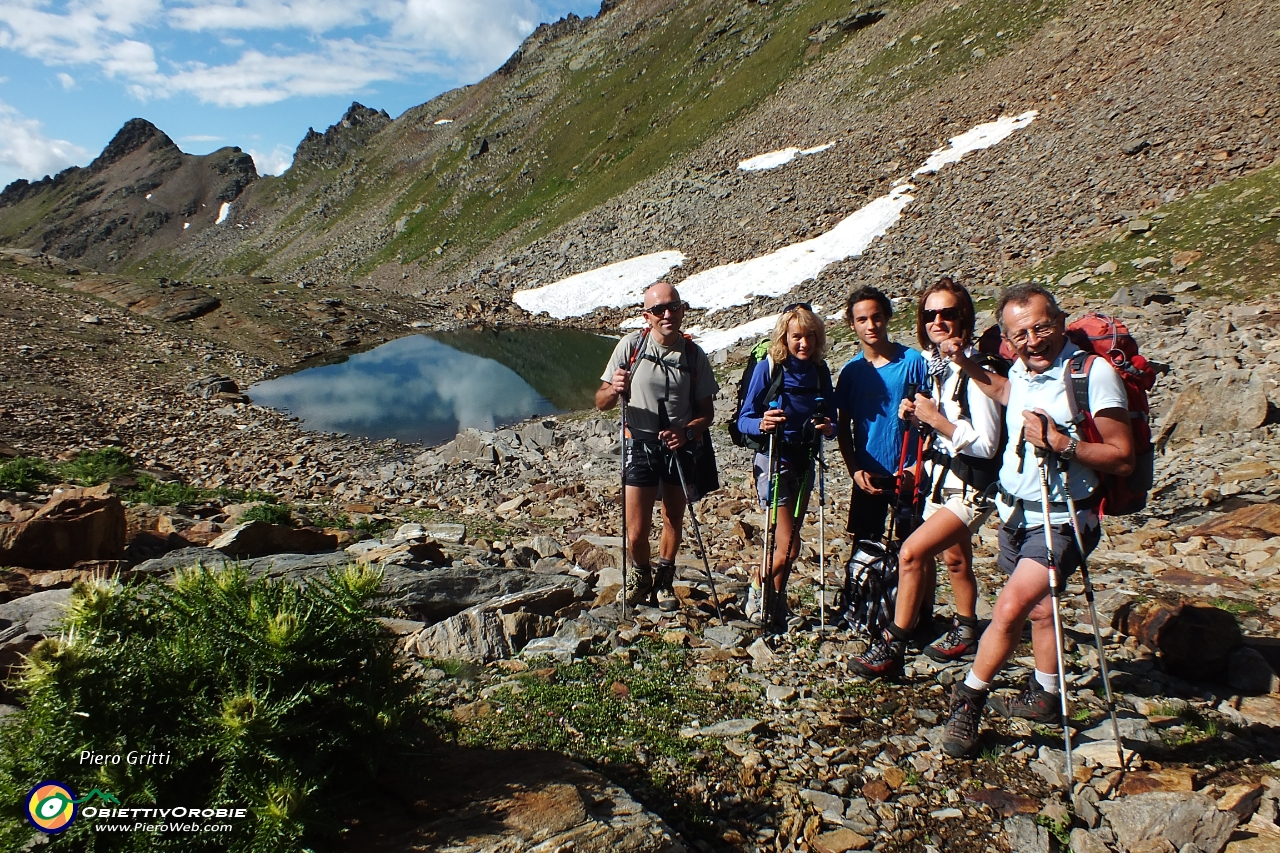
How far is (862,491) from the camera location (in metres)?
5.74

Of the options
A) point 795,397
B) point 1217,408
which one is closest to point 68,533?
point 795,397

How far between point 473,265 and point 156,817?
62.1 meters

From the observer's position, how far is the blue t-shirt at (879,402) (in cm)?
540

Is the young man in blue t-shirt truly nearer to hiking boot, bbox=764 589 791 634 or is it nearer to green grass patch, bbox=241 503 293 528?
hiking boot, bbox=764 589 791 634

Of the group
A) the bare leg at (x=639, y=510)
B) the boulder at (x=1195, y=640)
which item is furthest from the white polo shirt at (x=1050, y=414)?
the bare leg at (x=639, y=510)

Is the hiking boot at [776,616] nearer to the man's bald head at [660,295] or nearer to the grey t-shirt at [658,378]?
the grey t-shirt at [658,378]

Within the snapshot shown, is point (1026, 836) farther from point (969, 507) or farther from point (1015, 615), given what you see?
point (969, 507)

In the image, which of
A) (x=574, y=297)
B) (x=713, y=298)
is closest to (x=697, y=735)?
(x=713, y=298)

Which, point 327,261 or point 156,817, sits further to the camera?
point 327,261

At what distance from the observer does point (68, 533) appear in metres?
7.01

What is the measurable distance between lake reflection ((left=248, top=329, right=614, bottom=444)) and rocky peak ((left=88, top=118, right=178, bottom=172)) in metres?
179

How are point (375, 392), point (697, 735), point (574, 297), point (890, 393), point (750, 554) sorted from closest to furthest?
point (697, 735) → point (890, 393) → point (750, 554) → point (375, 392) → point (574, 297)

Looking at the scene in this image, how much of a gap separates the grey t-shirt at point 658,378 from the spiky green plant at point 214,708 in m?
3.55

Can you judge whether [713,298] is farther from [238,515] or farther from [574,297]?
[238,515]
